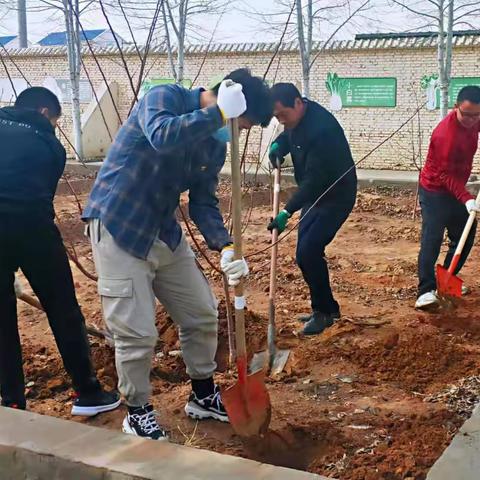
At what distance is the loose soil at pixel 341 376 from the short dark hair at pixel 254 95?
52.8 inches

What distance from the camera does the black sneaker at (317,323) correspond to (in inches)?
174

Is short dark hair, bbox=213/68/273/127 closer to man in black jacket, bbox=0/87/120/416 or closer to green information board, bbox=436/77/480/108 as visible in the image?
man in black jacket, bbox=0/87/120/416

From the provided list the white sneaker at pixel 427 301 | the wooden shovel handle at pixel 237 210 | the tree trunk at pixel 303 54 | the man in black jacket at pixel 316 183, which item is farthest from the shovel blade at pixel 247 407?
the tree trunk at pixel 303 54

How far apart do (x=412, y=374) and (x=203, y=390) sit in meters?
1.19

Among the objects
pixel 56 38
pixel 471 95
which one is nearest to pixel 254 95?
pixel 471 95

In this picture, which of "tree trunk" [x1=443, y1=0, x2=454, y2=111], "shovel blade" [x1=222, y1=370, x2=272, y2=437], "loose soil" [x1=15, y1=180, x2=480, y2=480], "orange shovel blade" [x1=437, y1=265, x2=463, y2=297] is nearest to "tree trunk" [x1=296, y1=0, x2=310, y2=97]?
"tree trunk" [x1=443, y1=0, x2=454, y2=111]

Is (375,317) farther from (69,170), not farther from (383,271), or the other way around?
(69,170)

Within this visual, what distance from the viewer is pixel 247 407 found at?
2.90 meters

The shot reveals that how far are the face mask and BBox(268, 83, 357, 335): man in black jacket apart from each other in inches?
53.0

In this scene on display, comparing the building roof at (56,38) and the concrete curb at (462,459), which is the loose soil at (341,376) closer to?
the concrete curb at (462,459)

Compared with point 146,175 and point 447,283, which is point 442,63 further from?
point 146,175

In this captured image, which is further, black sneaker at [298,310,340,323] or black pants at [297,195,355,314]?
black sneaker at [298,310,340,323]

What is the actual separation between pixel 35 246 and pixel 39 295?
254 mm

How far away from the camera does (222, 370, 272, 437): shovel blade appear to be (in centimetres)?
288
